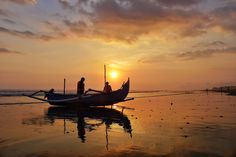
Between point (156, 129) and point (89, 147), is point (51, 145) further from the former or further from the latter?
point (156, 129)

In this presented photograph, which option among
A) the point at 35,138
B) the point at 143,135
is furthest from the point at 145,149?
the point at 35,138

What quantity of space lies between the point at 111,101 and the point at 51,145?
19.6m

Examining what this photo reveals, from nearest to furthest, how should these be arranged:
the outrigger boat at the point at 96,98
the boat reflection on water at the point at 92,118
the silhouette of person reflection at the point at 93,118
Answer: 1. the silhouette of person reflection at the point at 93,118
2. the boat reflection on water at the point at 92,118
3. the outrigger boat at the point at 96,98

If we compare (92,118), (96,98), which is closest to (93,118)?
(92,118)

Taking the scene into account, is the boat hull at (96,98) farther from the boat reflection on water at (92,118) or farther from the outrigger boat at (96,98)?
the boat reflection on water at (92,118)

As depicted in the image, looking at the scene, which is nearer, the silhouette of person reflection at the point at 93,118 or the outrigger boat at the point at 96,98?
the silhouette of person reflection at the point at 93,118

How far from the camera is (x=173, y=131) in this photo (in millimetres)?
13336

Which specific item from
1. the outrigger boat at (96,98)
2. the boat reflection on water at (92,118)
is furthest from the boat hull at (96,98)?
the boat reflection on water at (92,118)

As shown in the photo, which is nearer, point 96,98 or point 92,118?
point 92,118

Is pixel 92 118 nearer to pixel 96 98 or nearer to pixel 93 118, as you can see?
pixel 93 118

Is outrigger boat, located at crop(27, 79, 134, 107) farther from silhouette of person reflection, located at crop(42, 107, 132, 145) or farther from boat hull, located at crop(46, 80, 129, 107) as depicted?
silhouette of person reflection, located at crop(42, 107, 132, 145)

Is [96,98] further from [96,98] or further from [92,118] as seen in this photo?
[92,118]

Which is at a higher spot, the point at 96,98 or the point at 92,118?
the point at 96,98

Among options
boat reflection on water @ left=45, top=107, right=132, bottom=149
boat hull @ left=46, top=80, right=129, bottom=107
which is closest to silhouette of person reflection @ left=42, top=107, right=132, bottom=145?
boat reflection on water @ left=45, top=107, right=132, bottom=149
